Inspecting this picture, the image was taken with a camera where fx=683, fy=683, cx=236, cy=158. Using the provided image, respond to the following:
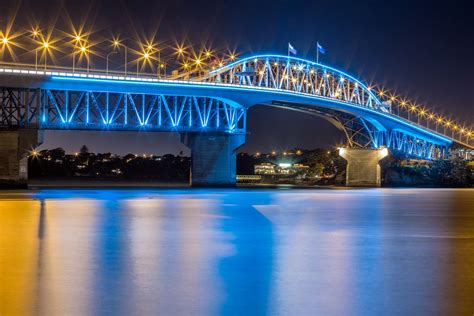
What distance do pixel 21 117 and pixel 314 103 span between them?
44358mm

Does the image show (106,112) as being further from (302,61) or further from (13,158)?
(302,61)

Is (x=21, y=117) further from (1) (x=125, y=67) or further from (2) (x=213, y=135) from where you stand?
(2) (x=213, y=135)

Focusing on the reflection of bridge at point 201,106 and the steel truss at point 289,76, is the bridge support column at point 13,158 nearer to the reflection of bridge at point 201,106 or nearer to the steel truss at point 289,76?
the reflection of bridge at point 201,106

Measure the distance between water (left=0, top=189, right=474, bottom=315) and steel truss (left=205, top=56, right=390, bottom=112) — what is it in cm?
7050

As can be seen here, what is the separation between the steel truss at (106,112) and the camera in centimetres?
8250

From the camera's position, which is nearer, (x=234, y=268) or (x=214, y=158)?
(x=234, y=268)

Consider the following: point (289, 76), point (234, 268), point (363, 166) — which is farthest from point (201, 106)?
point (234, 268)

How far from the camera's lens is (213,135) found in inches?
3713

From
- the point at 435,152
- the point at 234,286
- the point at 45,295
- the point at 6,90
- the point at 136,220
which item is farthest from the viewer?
the point at 435,152

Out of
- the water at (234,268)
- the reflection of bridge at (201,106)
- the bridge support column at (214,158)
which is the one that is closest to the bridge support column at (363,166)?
the reflection of bridge at (201,106)

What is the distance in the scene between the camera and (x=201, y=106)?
98.6 meters

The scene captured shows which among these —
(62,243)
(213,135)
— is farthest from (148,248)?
(213,135)

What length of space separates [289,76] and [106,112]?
38433mm

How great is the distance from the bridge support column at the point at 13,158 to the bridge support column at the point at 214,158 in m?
23.5
